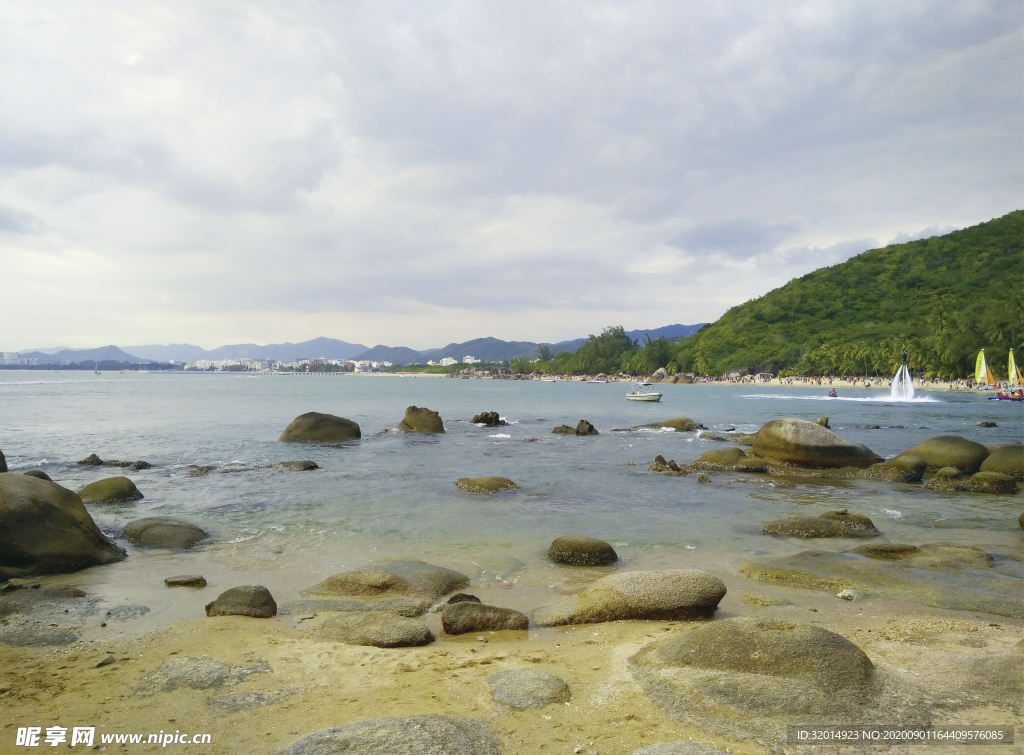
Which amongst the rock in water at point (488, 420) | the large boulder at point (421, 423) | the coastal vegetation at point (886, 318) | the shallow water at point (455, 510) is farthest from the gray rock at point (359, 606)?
the coastal vegetation at point (886, 318)

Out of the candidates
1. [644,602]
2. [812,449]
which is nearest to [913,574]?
[644,602]

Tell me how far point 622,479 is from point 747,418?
33.5 meters

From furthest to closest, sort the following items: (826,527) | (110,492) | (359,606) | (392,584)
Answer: (110,492), (826,527), (392,584), (359,606)

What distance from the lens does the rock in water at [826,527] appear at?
41.3ft

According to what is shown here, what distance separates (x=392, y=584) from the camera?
9.10 metres

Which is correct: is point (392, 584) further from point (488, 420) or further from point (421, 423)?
point (488, 420)

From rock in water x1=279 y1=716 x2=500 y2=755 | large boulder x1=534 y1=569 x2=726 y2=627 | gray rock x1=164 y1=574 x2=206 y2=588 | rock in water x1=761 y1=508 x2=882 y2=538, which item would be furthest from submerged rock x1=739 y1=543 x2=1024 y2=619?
gray rock x1=164 y1=574 x2=206 y2=588

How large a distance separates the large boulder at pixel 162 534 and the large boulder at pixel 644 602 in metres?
8.12

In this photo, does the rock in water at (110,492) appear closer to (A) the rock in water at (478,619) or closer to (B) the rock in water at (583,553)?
(B) the rock in water at (583,553)

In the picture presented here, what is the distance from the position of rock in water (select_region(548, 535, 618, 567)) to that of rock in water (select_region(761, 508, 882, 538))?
4.52m

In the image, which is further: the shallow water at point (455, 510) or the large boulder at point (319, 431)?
the large boulder at point (319, 431)

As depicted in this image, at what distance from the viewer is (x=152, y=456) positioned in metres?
25.2

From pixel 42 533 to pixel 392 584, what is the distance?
6261 millimetres

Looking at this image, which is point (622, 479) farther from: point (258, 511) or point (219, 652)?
point (219, 652)
